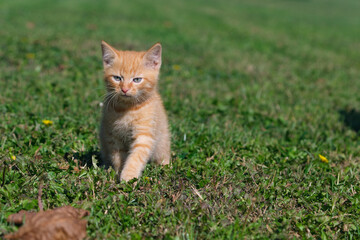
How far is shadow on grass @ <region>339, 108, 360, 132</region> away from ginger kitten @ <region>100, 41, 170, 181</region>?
3.55 metres

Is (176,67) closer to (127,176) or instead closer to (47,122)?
(47,122)

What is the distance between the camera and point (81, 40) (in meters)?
8.88

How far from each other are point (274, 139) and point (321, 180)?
1.16 meters

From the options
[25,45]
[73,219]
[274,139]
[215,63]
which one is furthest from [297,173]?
[25,45]

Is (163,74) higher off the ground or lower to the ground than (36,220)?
lower

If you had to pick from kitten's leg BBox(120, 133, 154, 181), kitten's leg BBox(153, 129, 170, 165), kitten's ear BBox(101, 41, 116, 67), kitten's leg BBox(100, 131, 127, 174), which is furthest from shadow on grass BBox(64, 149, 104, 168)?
kitten's ear BBox(101, 41, 116, 67)

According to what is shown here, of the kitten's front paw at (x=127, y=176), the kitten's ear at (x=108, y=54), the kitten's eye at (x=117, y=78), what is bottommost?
the kitten's front paw at (x=127, y=176)

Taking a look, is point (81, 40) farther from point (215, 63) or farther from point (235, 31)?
point (235, 31)

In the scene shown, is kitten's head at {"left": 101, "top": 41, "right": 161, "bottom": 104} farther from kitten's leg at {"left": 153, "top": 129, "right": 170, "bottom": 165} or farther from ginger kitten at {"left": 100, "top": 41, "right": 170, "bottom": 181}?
kitten's leg at {"left": 153, "top": 129, "right": 170, "bottom": 165}

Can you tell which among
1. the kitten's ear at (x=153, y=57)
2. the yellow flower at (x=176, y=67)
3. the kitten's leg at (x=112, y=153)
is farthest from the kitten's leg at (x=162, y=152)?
the yellow flower at (x=176, y=67)

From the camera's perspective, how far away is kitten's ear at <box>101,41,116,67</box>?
3611 millimetres

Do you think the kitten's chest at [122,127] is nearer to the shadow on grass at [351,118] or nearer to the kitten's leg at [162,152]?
the kitten's leg at [162,152]

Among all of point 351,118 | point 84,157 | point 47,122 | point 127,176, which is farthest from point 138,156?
point 351,118

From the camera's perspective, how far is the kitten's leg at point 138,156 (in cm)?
326
